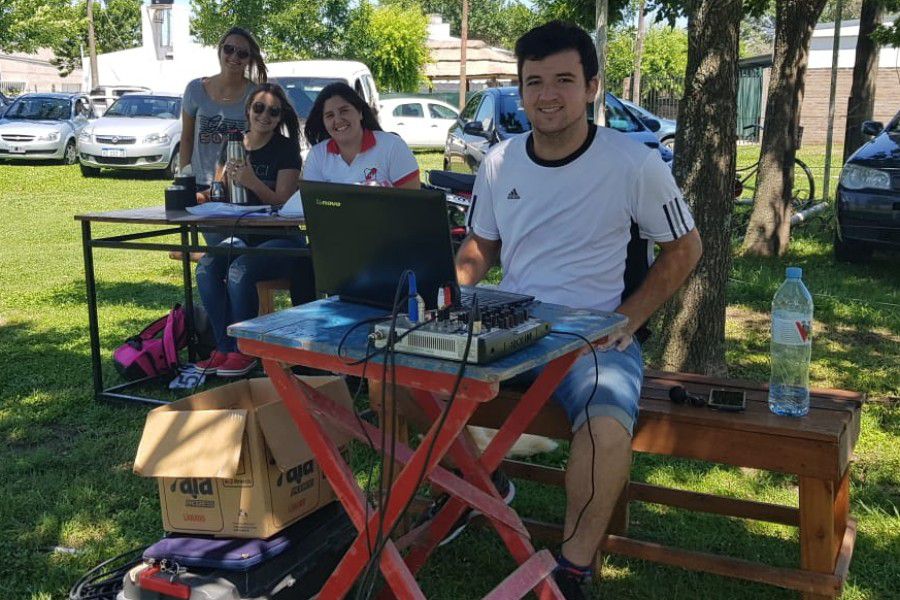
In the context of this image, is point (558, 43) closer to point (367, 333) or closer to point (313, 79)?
point (367, 333)

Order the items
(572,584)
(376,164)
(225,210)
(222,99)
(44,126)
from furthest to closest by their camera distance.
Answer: (44,126) < (222,99) < (376,164) < (225,210) < (572,584)

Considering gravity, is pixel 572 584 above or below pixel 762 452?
below

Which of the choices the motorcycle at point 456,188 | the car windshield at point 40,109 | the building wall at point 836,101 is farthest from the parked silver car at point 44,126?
the building wall at point 836,101

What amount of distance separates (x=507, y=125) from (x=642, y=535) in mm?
9842

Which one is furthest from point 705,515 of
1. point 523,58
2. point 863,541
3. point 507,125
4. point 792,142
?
point 507,125

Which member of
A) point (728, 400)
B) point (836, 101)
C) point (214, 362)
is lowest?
point (214, 362)

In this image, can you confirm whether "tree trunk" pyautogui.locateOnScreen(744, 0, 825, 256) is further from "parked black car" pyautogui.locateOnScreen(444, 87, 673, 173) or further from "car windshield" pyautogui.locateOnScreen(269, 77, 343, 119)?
"car windshield" pyautogui.locateOnScreen(269, 77, 343, 119)

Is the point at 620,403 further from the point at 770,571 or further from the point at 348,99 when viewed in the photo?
the point at 348,99

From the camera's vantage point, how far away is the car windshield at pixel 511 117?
12755 millimetres

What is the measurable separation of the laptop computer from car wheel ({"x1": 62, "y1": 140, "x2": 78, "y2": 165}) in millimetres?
17212

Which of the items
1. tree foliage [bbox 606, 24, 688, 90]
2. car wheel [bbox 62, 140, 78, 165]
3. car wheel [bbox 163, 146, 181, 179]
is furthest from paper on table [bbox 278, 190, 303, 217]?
tree foliage [bbox 606, 24, 688, 90]

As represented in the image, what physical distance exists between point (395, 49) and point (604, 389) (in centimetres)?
3648

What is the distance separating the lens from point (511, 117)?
42.4ft

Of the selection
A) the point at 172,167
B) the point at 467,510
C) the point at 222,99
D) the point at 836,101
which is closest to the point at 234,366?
the point at 222,99
